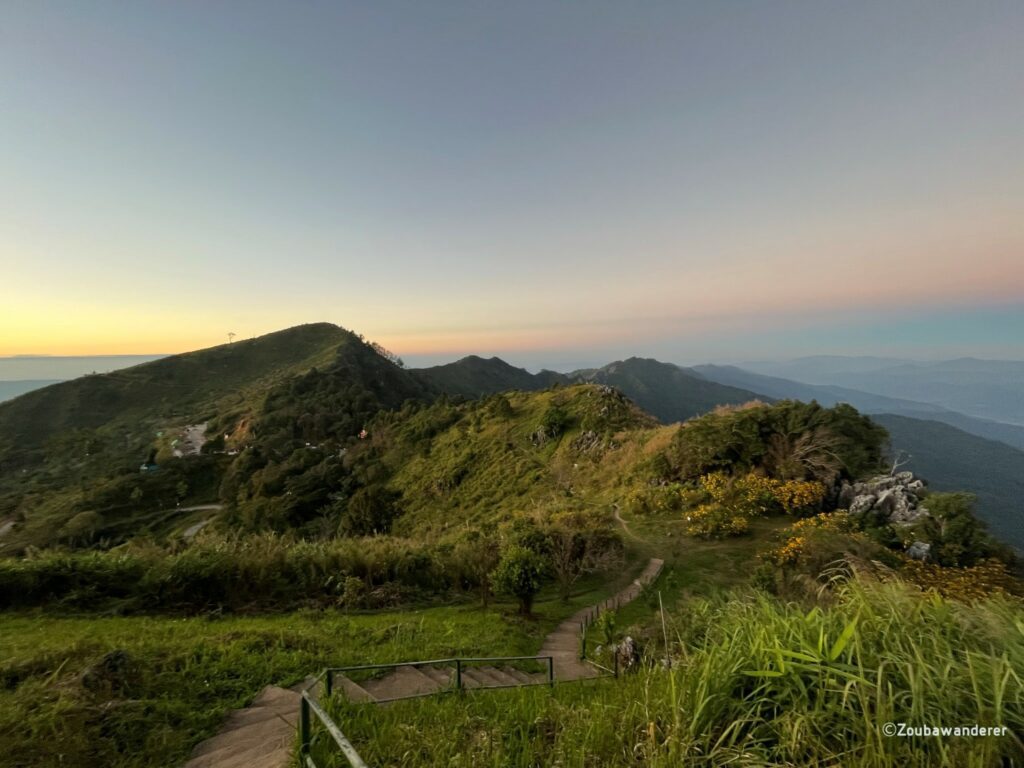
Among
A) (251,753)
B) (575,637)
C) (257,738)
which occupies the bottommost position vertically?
(575,637)

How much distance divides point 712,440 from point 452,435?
30.1 meters

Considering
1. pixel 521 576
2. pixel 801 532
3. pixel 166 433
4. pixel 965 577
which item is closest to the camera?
pixel 965 577

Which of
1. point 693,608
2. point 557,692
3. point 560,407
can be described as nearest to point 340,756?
point 557,692

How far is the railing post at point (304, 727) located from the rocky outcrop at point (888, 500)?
17.1 m

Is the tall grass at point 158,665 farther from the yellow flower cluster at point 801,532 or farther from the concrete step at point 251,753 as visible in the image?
the yellow flower cluster at point 801,532

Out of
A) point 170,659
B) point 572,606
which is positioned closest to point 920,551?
point 572,606

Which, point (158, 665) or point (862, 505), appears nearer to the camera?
point (158, 665)

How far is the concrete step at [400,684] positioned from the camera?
19.4 feet

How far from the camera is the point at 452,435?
157 feet

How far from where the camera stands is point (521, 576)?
456 inches

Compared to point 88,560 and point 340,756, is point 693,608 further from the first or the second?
point 88,560

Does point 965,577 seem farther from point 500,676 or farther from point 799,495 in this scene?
point 500,676

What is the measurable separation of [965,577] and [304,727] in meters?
13.9

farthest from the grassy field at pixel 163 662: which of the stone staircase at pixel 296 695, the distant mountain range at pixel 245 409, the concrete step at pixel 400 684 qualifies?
the distant mountain range at pixel 245 409
